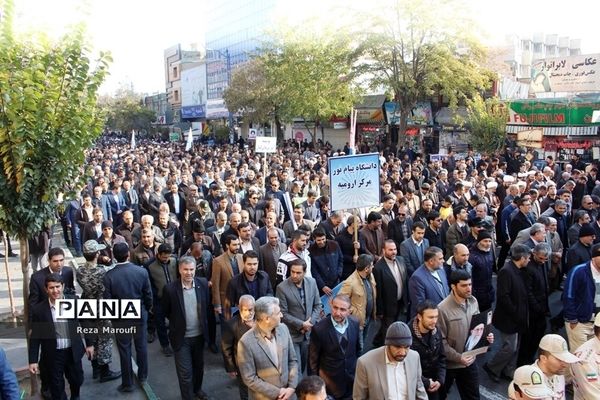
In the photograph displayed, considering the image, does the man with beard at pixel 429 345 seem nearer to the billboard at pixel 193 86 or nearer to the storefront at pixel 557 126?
the storefront at pixel 557 126

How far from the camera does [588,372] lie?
4.18 metres

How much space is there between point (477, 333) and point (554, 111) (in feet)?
72.3

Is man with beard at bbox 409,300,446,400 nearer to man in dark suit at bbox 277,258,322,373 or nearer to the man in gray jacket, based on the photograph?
the man in gray jacket

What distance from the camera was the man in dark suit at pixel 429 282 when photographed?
580cm

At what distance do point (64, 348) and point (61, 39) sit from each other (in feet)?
10.1

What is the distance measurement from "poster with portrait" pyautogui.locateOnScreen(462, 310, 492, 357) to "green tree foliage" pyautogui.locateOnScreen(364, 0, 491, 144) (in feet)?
72.7

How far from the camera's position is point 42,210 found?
5.98m

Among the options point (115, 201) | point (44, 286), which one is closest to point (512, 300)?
point (44, 286)

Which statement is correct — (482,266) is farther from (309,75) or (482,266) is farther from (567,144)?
(309,75)

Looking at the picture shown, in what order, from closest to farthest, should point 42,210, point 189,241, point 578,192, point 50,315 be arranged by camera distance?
point 50,315 → point 42,210 → point 189,241 → point 578,192

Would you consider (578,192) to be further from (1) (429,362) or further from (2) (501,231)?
(1) (429,362)

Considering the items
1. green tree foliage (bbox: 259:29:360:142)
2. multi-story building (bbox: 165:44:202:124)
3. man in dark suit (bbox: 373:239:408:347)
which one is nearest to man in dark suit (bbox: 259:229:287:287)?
man in dark suit (bbox: 373:239:408:347)

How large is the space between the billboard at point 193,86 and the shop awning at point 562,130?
50034mm

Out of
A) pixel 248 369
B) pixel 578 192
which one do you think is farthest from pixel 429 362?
pixel 578 192
